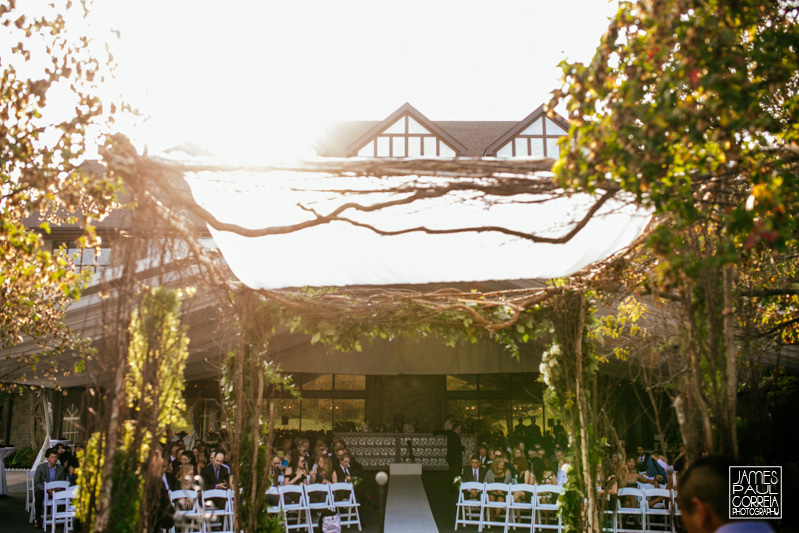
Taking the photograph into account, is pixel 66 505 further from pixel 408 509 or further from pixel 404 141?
pixel 404 141

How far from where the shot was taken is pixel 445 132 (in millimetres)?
19703

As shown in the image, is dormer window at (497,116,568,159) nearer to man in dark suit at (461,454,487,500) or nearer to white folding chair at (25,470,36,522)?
man in dark suit at (461,454,487,500)

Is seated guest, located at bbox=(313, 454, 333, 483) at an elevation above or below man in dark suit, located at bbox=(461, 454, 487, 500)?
above

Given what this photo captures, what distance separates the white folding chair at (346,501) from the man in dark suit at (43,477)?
177 inches

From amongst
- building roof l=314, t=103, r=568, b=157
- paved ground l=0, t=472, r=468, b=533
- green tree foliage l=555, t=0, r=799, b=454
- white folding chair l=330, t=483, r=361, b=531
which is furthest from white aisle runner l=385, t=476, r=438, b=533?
building roof l=314, t=103, r=568, b=157

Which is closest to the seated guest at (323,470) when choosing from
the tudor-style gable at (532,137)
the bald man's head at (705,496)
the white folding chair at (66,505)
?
the white folding chair at (66,505)

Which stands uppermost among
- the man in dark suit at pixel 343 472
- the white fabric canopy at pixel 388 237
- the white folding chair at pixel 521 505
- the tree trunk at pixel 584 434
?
the white fabric canopy at pixel 388 237

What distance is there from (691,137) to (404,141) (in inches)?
662

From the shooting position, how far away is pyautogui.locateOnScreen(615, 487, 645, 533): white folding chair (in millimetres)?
8438

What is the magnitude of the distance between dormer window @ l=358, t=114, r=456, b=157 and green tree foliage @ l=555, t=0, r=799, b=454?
52.0ft

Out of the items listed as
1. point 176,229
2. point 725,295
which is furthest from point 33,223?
point 725,295

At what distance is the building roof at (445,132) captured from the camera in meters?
19.4

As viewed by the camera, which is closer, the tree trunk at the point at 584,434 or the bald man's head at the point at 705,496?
the bald man's head at the point at 705,496
